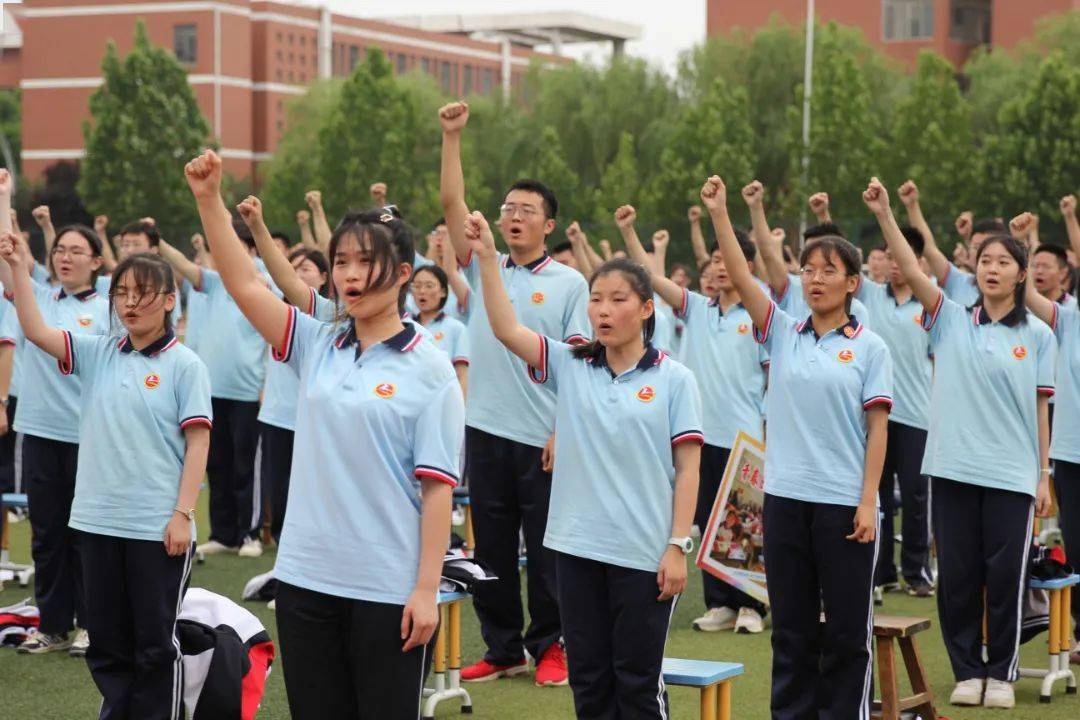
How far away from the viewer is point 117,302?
5.90 m

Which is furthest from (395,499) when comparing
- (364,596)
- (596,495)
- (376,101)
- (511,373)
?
(376,101)

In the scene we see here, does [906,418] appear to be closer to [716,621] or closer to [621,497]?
[716,621]

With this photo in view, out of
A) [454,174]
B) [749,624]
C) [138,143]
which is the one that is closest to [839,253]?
[454,174]

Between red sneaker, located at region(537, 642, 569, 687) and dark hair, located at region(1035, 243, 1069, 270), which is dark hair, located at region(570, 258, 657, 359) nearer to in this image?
red sneaker, located at region(537, 642, 569, 687)

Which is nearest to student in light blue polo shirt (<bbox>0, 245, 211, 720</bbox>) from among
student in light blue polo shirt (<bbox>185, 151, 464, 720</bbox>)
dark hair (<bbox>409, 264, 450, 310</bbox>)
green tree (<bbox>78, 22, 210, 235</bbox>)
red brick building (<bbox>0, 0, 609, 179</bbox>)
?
student in light blue polo shirt (<bbox>185, 151, 464, 720</bbox>)

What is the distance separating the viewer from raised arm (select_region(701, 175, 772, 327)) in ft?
19.0

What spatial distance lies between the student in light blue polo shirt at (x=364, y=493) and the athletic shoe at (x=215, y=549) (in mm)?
6576

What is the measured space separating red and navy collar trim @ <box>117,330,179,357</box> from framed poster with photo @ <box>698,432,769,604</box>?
2.84 m

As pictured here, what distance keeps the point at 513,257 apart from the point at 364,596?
3.15 metres

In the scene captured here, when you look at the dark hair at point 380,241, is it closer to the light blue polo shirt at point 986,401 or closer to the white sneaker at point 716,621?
the light blue polo shirt at point 986,401

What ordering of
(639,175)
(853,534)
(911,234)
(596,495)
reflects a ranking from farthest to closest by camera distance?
1. (639,175)
2. (911,234)
3. (853,534)
4. (596,495)

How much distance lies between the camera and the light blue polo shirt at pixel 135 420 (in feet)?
19.1

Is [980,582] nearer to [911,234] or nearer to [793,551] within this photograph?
[793,551]

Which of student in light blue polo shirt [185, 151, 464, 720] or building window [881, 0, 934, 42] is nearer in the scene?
student in light blue polo shirt [185, 151, 464, 720]
